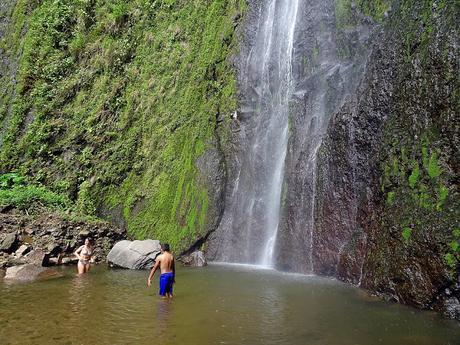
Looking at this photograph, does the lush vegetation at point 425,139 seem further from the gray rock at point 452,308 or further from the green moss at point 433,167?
the gray rock at point 452,308

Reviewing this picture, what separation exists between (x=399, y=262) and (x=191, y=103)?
12.6 m

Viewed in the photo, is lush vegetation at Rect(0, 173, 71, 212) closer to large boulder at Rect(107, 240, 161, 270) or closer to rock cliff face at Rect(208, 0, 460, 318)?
large boulder at Rect(107, 240, 161, 270)

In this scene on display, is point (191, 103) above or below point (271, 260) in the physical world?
above

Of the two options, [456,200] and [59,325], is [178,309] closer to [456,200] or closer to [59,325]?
[59,325]

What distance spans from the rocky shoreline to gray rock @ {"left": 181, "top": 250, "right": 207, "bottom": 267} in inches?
130

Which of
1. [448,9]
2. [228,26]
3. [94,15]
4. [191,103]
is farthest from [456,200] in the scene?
[94,15]

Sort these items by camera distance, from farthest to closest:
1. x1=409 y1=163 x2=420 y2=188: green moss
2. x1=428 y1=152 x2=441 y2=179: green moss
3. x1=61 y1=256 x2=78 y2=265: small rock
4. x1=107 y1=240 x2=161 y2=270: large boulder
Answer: x1=61 y1=256 x2=78 y2=265: small rock
x1=107 y1=240 x2=161 y2=270: large boulder
x1=409 y1=163 x2=420 y2=188: green moss
x1=428 y1=152 x2=441 y2=179: green moss

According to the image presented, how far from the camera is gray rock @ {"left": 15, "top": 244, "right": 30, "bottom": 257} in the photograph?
14797 mm

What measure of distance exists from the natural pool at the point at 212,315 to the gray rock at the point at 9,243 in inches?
174

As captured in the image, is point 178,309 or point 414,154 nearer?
point 178,309

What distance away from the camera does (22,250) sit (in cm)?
1497

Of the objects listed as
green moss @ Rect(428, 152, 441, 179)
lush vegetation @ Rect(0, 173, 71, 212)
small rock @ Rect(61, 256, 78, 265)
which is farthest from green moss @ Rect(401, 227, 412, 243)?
lush vegetation @ Rect(0, 173, 71, 212)

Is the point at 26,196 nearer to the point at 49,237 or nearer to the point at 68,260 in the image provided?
the point at 49,237

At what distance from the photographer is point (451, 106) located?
8867mm
